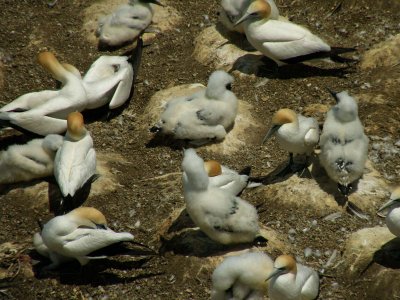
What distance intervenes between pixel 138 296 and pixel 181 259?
1.75 feet

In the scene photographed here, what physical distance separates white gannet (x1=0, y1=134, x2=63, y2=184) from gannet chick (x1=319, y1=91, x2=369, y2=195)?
9.65ft

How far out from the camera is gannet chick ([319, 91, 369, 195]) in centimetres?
942

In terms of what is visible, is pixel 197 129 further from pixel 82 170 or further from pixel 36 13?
pixel 36 13

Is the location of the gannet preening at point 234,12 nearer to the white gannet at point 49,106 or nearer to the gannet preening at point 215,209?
the white gannet at point 49,106

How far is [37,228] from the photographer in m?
9.73

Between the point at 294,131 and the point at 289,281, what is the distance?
2.16 metres

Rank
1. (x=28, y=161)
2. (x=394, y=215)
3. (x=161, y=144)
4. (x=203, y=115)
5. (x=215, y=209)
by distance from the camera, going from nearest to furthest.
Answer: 1. (x=394, y=215)
2. (x=215, y=209)
3. (x=28, y=161)
4. (x=203, y=115)
5. (x=161, y=144)

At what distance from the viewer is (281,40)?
38.1 feet

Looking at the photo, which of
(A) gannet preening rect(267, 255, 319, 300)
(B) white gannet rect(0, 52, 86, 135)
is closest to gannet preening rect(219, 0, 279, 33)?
(B) white gannet rect(0, 52, 86, 135)

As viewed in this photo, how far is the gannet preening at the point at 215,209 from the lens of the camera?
28.1 ft

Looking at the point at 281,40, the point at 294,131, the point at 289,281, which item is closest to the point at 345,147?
the point at 294,131

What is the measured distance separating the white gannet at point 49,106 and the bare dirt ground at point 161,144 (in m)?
0.35

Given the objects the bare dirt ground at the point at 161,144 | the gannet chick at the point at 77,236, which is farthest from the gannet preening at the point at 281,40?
the gannet chick at the point at 77,236

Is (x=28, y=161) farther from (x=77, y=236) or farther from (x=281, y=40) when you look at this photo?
(x=281, y=40)
